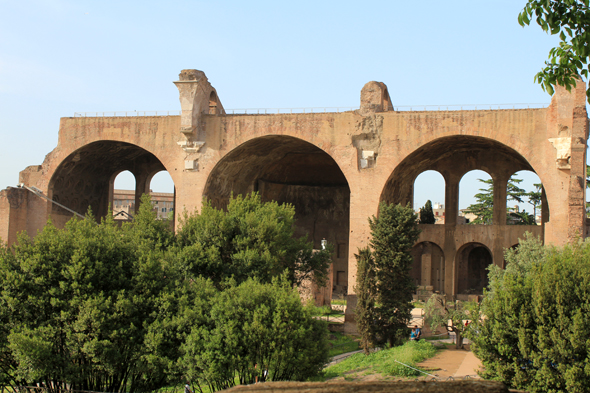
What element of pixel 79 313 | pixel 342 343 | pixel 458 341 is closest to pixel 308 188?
pixel 342 343

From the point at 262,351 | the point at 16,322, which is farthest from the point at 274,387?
the point at 16,322

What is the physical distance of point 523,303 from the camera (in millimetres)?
11266

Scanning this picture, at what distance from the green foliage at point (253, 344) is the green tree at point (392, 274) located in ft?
15.9

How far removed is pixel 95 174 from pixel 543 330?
69.6 ft

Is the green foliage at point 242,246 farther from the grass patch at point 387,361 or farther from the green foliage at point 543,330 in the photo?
the green foliage at point 543,330

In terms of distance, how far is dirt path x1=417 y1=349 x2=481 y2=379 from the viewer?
1309cm

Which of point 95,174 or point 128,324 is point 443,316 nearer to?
point 128,324

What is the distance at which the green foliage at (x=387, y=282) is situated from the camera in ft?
52.5

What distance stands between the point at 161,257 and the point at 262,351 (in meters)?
3.77

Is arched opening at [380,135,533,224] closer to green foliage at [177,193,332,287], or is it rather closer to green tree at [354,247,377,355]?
green foliage at [177,193,332,287]

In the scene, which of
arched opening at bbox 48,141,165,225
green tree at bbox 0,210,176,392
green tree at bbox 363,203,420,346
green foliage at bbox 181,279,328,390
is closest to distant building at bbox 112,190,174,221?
arched opening at bbox 48,141,165,225

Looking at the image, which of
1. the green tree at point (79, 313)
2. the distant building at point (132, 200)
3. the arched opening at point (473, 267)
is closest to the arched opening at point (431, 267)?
the arched opening at point (473, 267)

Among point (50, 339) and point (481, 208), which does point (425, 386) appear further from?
point (481, 208)

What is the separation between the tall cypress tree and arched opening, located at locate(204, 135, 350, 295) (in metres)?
7.74
